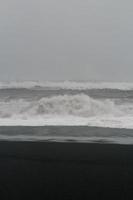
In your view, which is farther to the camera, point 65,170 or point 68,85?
point 68,85

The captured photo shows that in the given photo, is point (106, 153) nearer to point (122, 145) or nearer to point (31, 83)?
point (122, 145)

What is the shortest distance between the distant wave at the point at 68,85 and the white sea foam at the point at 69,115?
4220 millimetres

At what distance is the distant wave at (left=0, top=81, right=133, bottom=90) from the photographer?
44.1 feet

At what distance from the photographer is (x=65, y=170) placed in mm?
1218

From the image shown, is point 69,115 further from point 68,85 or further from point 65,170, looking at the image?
point 68,85

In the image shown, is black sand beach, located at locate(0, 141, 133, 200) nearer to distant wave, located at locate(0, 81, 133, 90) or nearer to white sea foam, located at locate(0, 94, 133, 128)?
white sea foam, located at locate(0, 94, 133, 128)

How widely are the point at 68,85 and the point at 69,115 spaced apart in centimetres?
928

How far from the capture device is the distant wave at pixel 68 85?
13453 millimetres

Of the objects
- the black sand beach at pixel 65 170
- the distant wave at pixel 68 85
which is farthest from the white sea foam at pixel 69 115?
the distant wave at pixel 68 85

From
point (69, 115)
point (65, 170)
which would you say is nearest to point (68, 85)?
point (69, 115)

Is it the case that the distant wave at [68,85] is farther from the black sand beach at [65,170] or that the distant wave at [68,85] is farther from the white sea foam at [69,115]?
the black sand beach at [65,170]

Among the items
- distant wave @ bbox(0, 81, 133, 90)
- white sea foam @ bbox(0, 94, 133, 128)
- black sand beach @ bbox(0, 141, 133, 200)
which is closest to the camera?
black sand beach @ bbox(0, 141, 133, 200)

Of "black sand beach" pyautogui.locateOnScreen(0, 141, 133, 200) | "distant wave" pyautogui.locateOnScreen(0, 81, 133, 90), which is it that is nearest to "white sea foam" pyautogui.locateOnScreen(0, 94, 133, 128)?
"black sand beach" pyautogui.locateOnScreen(0, 141, 133, 200)

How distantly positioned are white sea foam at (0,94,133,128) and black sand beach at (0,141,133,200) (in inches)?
13.1
